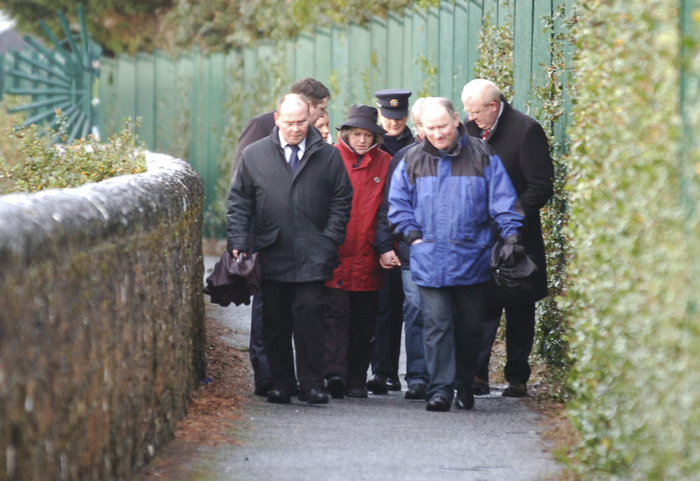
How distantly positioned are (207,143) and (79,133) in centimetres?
310

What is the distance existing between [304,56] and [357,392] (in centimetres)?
805

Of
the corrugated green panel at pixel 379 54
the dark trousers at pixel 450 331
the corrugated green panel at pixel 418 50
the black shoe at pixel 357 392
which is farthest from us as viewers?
the corrugated green panel at pixel 379 54

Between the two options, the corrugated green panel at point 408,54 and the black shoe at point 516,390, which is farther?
the corrugated green panel at point 408,54

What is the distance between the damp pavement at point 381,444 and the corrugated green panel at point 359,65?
6439 millimetres

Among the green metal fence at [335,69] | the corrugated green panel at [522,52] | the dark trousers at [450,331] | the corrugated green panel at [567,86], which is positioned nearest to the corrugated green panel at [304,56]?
the green metal fence at [335,69]

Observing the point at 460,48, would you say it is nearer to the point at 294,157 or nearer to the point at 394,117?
the point at 394,117

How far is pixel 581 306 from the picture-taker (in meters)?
5.13

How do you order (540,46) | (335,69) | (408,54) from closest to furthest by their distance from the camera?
(540,46) < (408,54) < (335,69)

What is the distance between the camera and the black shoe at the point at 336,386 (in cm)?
730

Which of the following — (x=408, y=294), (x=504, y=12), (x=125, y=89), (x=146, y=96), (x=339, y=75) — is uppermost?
(x=504, y=12)

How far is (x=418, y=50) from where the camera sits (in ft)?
38.7

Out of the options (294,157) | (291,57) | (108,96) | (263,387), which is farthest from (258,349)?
(108,96)

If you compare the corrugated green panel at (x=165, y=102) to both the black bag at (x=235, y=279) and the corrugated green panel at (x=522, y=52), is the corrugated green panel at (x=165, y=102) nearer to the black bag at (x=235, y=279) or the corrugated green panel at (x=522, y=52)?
the corrugated green panel at (x=522, y=52)

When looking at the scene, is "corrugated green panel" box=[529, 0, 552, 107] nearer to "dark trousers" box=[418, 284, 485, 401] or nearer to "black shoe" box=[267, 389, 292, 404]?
"dark trousers" box=[418, 284, 485, 401]
